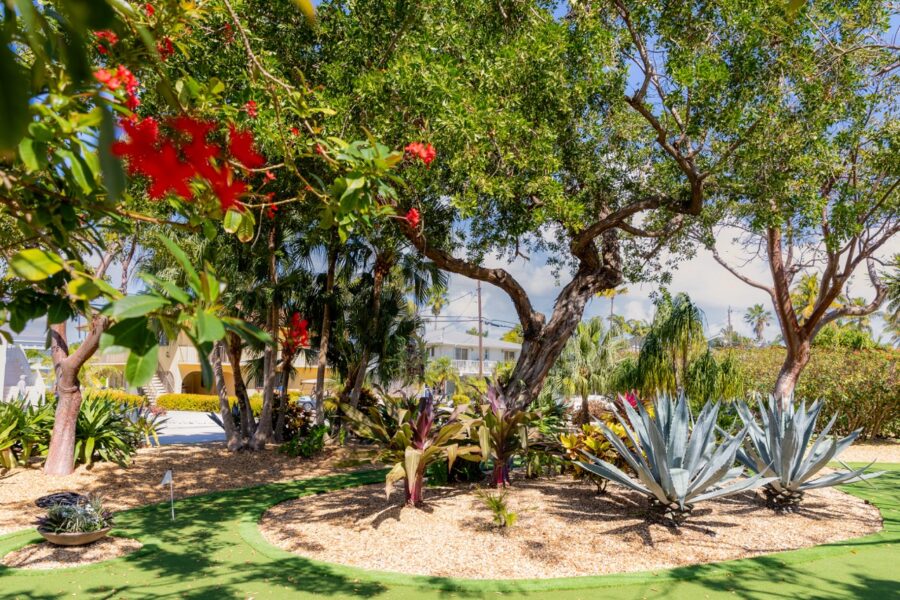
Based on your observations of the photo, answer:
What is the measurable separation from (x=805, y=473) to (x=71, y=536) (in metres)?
7.09

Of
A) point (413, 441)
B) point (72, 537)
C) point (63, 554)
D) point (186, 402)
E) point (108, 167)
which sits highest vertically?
point (108, 167)

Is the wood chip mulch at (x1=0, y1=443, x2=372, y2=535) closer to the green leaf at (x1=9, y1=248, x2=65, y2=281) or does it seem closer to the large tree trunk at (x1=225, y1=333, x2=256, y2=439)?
the large tree trunk at (x1=225, y1=333, x2=256, y2=439)

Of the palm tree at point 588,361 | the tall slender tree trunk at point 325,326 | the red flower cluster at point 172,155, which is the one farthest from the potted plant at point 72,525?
the palm tree at point 588,361

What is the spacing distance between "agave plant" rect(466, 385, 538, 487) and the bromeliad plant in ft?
0.59

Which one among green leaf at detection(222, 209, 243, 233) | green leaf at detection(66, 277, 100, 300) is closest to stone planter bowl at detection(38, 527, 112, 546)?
green leaf at detection(222, 209, 243, 233)

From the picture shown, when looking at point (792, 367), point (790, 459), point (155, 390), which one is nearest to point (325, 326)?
point (790, 459)

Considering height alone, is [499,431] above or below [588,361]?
below

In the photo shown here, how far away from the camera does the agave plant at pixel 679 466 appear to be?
5.49m

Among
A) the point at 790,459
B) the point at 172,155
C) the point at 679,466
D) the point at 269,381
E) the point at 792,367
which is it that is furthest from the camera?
the point at 792,367

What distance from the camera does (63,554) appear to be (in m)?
5.20

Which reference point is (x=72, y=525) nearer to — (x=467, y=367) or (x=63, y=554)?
(x=63, y=554)

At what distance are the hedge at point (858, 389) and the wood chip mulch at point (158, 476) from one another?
1092 cm

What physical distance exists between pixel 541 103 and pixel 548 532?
4752 millimetres

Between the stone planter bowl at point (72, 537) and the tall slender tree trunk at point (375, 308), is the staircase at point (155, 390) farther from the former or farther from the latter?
the stone planter bowl at point (72, 537)
